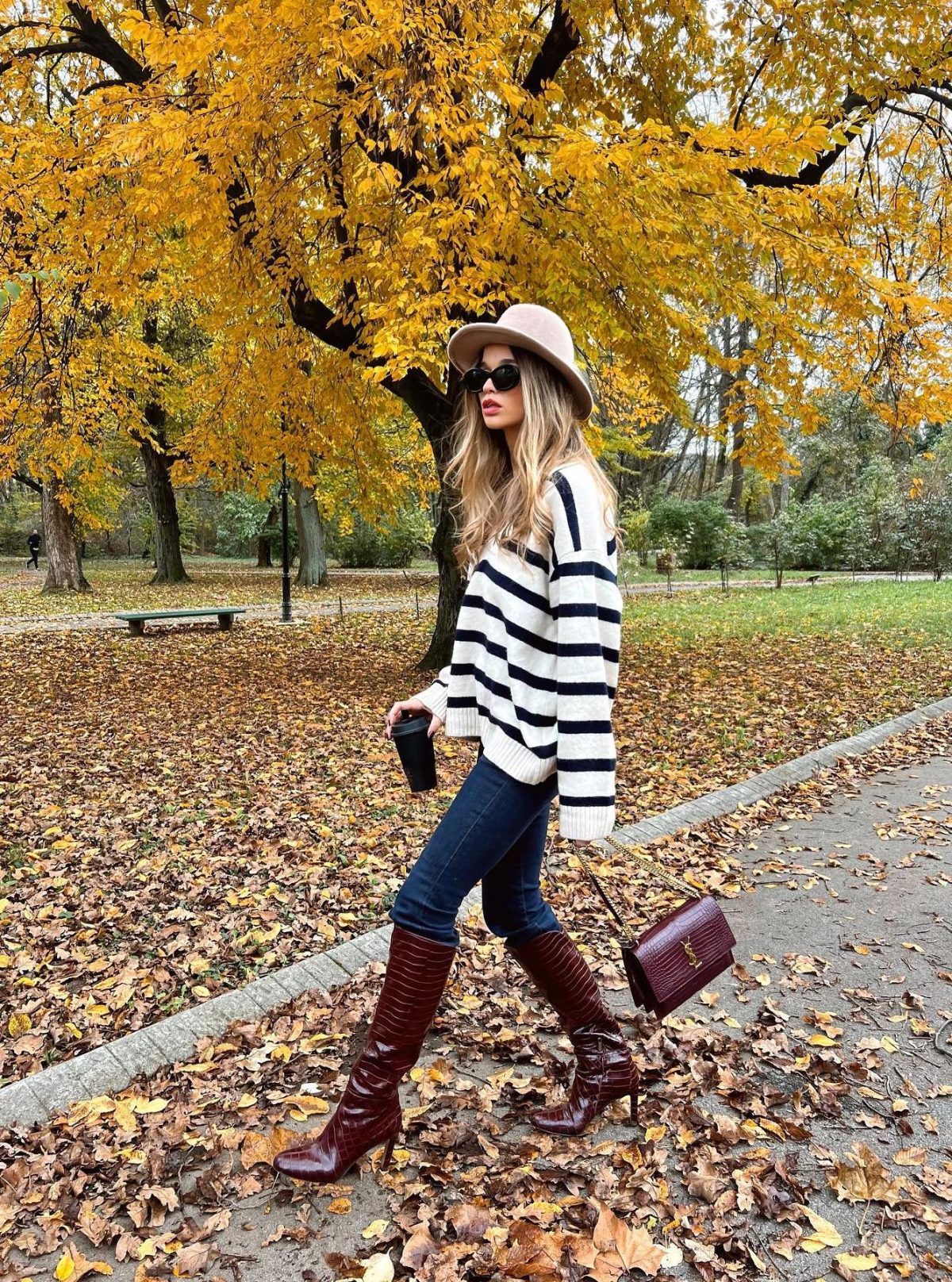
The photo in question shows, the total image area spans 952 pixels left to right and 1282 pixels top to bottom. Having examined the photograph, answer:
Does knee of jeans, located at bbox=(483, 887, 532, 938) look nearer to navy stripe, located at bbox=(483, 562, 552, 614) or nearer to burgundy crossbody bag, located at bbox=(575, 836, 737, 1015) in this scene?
burgundy crossbody bag, located at bbox=(575, 836, 737, 1015)

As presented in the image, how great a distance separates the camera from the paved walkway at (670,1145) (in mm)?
1986

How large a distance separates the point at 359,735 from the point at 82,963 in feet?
12.0

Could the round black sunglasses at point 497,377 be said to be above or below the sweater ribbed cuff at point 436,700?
above

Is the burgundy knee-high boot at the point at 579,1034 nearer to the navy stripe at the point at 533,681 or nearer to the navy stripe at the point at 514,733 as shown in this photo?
the navy stripe at the point at 514,733

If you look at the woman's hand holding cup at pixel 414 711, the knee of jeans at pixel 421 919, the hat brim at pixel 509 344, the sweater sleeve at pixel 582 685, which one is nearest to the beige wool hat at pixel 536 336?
the hat brim at pixel 509 344

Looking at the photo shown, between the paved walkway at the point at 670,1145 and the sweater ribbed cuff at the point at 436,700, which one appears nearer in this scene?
the paved walkway at the point at 670,1145

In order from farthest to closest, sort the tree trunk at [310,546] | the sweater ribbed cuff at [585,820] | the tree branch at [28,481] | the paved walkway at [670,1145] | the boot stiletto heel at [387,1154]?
the tree branch at [28,481] → the tree trunk at [310,546] → the boot stiletto heel at [387,1154] → the paved walkway at [670,1145] → the sweater ribbed cuff at [585,820]

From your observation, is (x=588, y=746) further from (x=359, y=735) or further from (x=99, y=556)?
(x=99, y=556)

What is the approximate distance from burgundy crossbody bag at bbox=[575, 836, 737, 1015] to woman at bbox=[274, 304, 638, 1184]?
0.79 ft

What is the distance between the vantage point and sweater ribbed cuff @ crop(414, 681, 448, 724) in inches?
91.4

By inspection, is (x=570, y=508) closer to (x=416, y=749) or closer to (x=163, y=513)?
(x=416, y=749)

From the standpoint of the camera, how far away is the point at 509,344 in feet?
6.97

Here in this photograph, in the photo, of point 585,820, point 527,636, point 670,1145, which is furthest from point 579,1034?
point 527,636

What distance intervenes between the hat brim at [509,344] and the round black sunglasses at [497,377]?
6 cm
